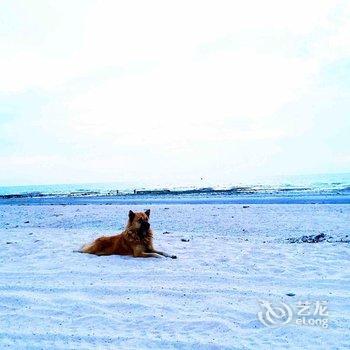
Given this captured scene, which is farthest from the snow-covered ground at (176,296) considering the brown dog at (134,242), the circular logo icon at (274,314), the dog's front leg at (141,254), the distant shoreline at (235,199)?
Answer: the distant shoreline at (235,199)

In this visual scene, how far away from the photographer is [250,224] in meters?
15.0

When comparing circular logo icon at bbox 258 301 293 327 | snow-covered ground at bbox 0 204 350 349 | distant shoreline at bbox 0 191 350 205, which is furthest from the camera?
distant shoreline at bbox 0 191 350 205

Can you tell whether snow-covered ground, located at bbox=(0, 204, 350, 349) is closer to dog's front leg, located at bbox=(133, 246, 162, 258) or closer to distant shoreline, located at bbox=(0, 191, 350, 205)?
dog's front leg, located at bbox=(133, 246, 162, 258)

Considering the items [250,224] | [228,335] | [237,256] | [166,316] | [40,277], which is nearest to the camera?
[228,335]

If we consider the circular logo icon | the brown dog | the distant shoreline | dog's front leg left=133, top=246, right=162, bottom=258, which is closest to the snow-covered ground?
the circular logo icon

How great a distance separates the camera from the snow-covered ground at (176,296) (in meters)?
4.03

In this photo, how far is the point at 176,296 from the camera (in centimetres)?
541

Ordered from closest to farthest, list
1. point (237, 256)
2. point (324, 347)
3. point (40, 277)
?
point (324, 347)
point (40, 277)
point (237, 256)

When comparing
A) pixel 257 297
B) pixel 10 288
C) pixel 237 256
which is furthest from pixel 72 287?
pixel 237 256

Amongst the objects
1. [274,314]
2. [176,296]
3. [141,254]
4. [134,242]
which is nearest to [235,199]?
[134,242]

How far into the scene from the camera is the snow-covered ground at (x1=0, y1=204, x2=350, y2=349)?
4.03 meters

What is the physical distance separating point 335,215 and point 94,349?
51.4 feet

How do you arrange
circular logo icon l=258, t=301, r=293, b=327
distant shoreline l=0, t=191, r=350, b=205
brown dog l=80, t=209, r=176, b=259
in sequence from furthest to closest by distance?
distant shoreline l=0, t=191, r=350, b=205 → brown dog l=80, t=209, r=176, b=259 → circular logo icon l=258, t=301, r=293, b=327

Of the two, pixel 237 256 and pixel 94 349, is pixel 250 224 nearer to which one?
pixel 237 256
